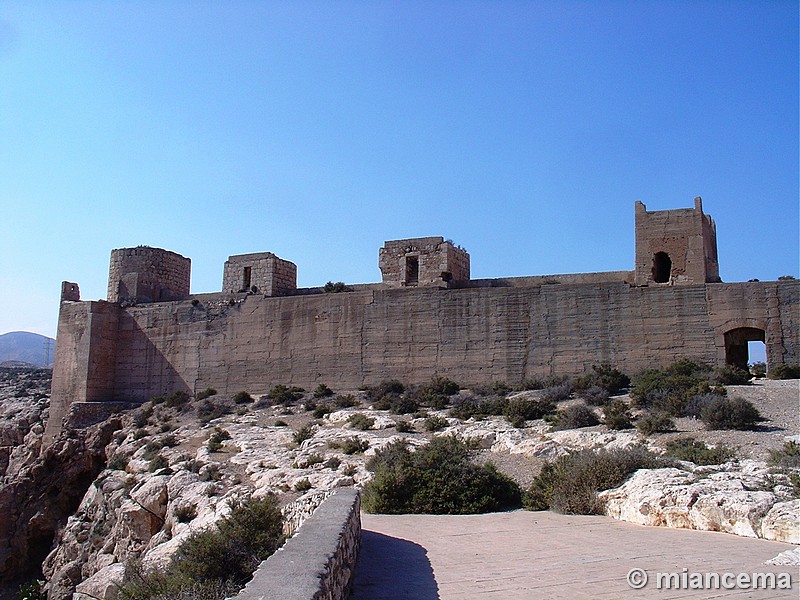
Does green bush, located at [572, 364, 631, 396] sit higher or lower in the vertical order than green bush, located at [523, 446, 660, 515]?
higher

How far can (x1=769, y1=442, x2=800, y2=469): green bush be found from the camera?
9.45 meters

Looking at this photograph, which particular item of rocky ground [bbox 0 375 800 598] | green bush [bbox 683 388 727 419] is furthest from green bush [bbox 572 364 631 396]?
green bush [bbox 683 388 727 419]

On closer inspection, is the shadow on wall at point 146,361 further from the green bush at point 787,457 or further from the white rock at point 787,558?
the white rock at point 787,558

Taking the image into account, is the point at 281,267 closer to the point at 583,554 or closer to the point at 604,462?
the point at 604,462

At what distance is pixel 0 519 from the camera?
22.1 metres

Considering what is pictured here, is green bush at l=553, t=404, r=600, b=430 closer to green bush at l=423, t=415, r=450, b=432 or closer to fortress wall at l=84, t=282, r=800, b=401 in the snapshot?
green bush at l=423, t=415, r=450, b=432

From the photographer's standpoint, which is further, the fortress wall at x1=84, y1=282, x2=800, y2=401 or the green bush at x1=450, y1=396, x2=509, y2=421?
the fortress wall at x1=84, y1=282, x2=800, y2=401

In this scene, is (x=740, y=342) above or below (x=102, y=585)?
above

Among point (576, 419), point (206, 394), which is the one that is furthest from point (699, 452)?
point (206, 394)

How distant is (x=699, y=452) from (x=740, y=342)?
1116 centimetres

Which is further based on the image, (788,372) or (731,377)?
(788,372)

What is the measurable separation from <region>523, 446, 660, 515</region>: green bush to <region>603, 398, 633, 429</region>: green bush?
387 cm

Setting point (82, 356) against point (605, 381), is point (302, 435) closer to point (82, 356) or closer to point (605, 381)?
point (605, 381)

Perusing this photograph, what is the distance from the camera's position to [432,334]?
22.1 m
